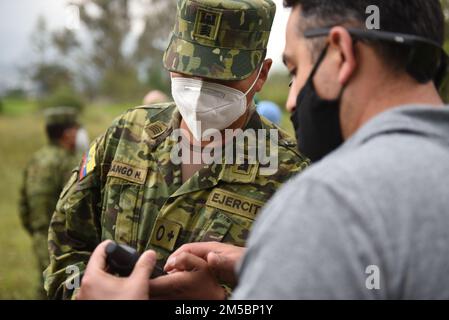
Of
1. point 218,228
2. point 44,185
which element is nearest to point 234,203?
point 218,228

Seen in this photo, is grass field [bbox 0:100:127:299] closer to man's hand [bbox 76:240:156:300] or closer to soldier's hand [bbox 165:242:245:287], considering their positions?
soldier's hand [bbox 165:242:245:287]

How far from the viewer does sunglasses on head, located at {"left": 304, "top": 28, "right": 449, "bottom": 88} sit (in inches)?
50.4

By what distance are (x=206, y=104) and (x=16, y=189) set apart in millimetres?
11431

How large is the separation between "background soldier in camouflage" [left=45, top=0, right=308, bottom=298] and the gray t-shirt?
113cm

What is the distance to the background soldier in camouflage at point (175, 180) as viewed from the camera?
2.23 metres

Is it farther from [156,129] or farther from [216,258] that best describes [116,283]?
[156,129]

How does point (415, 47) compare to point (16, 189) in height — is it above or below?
above

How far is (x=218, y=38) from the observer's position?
7.56 ft

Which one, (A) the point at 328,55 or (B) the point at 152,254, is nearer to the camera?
(A) the point at 328,55

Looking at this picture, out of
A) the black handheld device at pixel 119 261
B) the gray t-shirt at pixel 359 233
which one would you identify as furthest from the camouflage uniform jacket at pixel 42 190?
the gray t-shirt at pixel 359 233

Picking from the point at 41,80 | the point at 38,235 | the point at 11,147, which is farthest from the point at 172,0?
the point at 38,235

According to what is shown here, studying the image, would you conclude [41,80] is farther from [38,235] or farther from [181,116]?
[181,116]
